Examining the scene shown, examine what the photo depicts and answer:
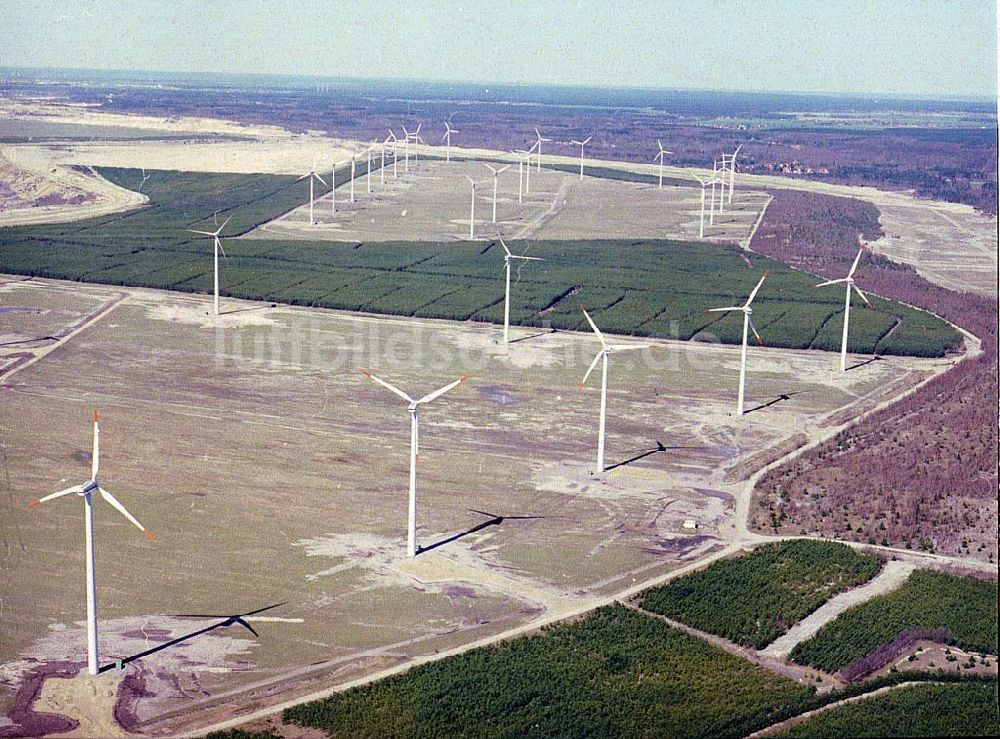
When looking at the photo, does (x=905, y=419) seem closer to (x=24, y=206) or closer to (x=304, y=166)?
(x=24, y=206)

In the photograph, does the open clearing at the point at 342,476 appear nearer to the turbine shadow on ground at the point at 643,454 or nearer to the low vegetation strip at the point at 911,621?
the turbine shadow on ground at the point at 643,454

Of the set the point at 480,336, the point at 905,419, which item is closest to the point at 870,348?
the point at 905,419

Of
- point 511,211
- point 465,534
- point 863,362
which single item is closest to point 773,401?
point 863,362

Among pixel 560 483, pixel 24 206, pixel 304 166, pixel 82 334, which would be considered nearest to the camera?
pixel 560 483

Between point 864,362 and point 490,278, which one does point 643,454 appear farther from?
point 490,278

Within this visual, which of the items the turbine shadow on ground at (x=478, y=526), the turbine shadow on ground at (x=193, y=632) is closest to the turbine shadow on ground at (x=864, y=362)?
the turbine shadow on ground at (x=478, y=526)
